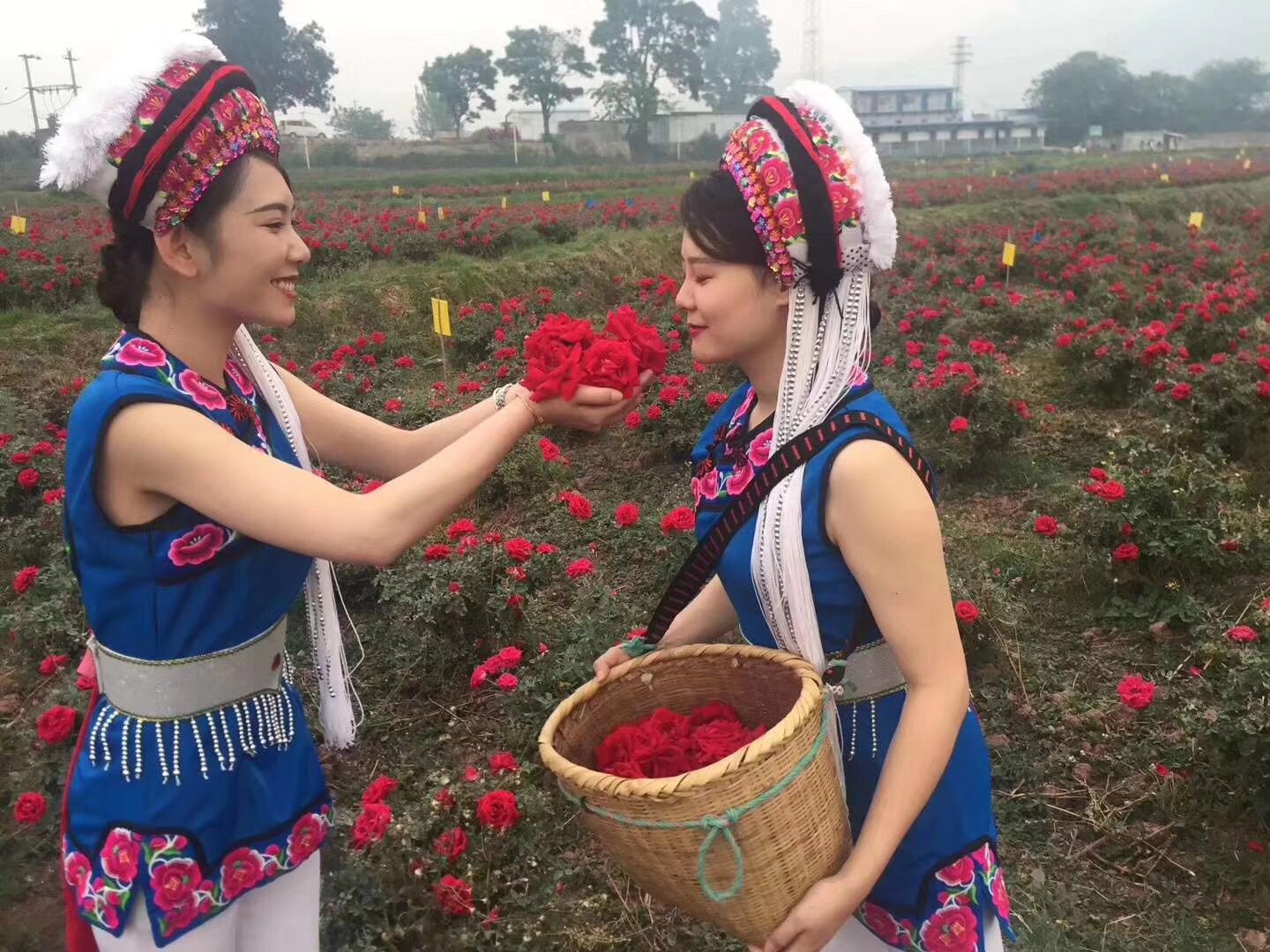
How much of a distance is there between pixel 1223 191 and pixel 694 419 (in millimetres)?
22714

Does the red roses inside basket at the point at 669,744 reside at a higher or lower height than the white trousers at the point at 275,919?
higher

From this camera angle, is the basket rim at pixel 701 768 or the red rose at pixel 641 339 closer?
the basket rim at pixel 701 768

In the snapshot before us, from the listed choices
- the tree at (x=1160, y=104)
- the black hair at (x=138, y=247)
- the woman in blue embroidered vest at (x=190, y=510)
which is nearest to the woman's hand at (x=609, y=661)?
the woman in blue embroidered vest at (x=190, y=510)

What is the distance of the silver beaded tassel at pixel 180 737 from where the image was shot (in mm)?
1387

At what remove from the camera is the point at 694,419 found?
5.57 meters

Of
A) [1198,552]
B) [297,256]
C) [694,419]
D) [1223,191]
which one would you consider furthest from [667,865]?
[1223,191]

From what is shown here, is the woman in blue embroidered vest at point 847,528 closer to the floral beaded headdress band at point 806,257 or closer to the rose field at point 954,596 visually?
the floral beaded headdress band at point 806,257

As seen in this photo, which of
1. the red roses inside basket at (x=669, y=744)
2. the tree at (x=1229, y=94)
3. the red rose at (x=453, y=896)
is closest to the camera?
the red roses inside basket at (x=669, y=744)

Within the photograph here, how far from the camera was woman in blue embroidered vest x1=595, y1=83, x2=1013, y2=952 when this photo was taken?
1226 mm

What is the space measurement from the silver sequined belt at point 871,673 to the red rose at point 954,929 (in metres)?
0.34

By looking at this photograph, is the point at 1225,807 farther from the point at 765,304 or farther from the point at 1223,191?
the point at 1223,191

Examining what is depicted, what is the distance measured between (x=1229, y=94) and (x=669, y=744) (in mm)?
73274

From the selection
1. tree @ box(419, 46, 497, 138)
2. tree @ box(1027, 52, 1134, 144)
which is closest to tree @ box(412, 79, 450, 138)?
tree @ box(419, 46, 497, 138)

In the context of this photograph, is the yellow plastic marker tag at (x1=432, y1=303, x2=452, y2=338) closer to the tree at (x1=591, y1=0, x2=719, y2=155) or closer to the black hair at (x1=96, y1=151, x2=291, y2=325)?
the black hair at (x1=96, y1=151, x2=291, y2=325)
